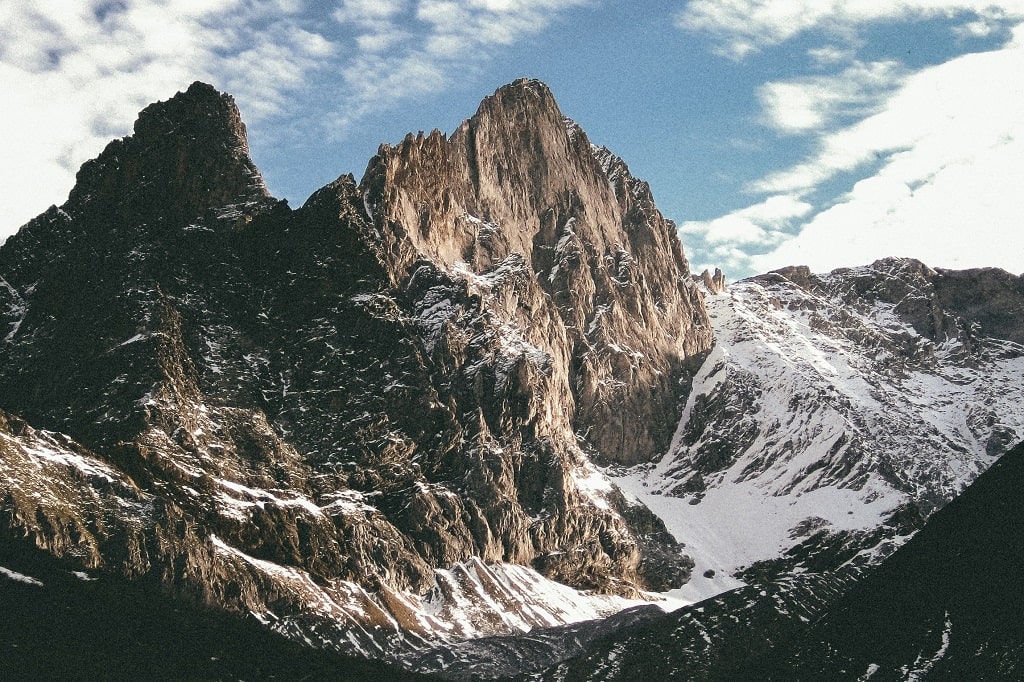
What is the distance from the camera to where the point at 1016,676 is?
638ft

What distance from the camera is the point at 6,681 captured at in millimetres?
199750

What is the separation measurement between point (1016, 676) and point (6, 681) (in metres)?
137
